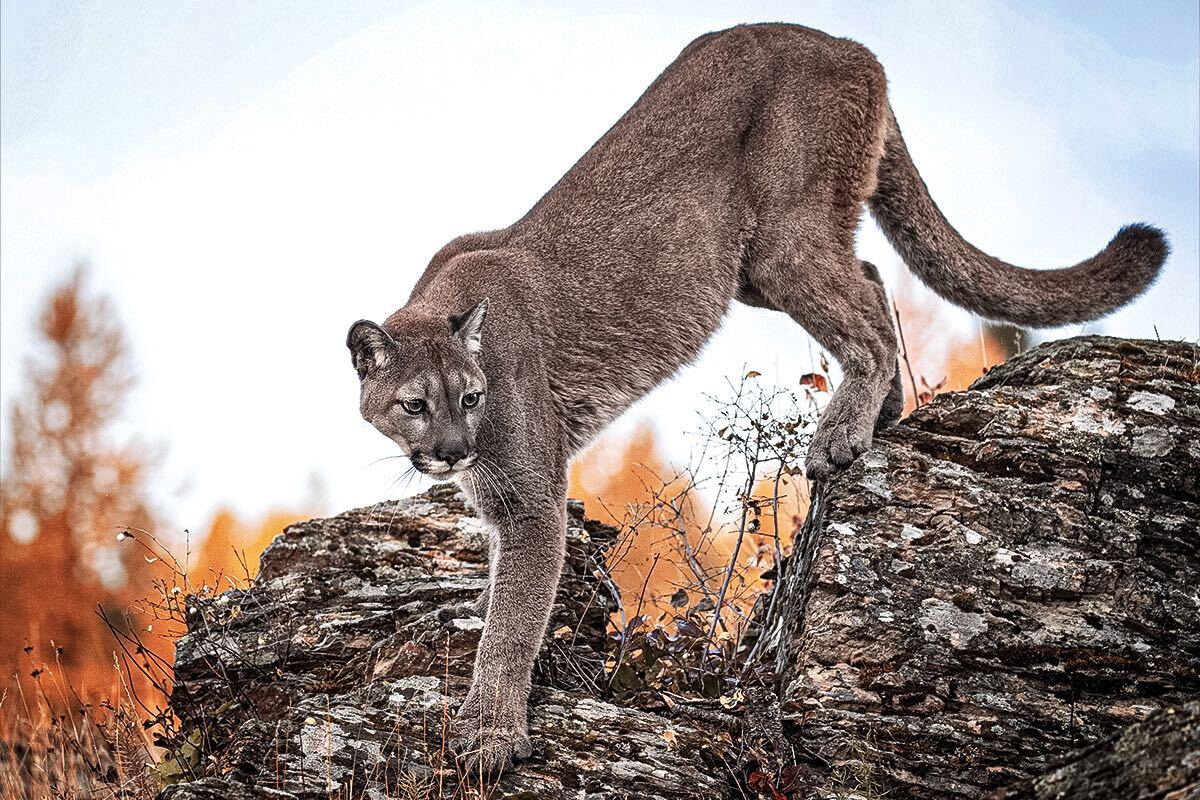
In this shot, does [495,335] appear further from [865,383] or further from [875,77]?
[875,77]

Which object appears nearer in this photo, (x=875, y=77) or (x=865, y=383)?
(x=865, y=383)

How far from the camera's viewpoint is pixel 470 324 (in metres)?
5.73

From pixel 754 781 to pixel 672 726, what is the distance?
485mm

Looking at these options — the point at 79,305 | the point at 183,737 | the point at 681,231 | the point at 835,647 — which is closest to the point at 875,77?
the point at 681,231

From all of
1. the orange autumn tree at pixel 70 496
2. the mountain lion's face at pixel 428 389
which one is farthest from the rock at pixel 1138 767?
the orange autumn tree at pixel 70 496

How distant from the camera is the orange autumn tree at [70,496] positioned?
2122cm

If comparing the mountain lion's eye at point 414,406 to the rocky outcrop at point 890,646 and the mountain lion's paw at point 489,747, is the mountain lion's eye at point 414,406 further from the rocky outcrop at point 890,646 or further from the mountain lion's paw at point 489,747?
the mountain lion's paw at point 489,747

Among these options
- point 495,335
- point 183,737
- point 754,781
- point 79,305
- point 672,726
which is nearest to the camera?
point 754,781

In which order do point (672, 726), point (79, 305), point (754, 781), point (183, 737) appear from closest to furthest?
point (754, 781) → point (672, 726) → point (183, 737) → point (79, 305)

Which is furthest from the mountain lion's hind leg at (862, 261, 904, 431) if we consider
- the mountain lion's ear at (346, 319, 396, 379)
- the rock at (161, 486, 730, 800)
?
the mountain lion's ear at (346, 319, 396, 379)

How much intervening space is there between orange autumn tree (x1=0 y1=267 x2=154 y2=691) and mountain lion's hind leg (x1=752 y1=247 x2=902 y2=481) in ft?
52.9

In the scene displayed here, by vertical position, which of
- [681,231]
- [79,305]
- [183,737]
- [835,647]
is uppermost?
[79,305]

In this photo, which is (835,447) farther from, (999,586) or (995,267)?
(995,267)

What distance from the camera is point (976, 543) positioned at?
5391 millimetres
